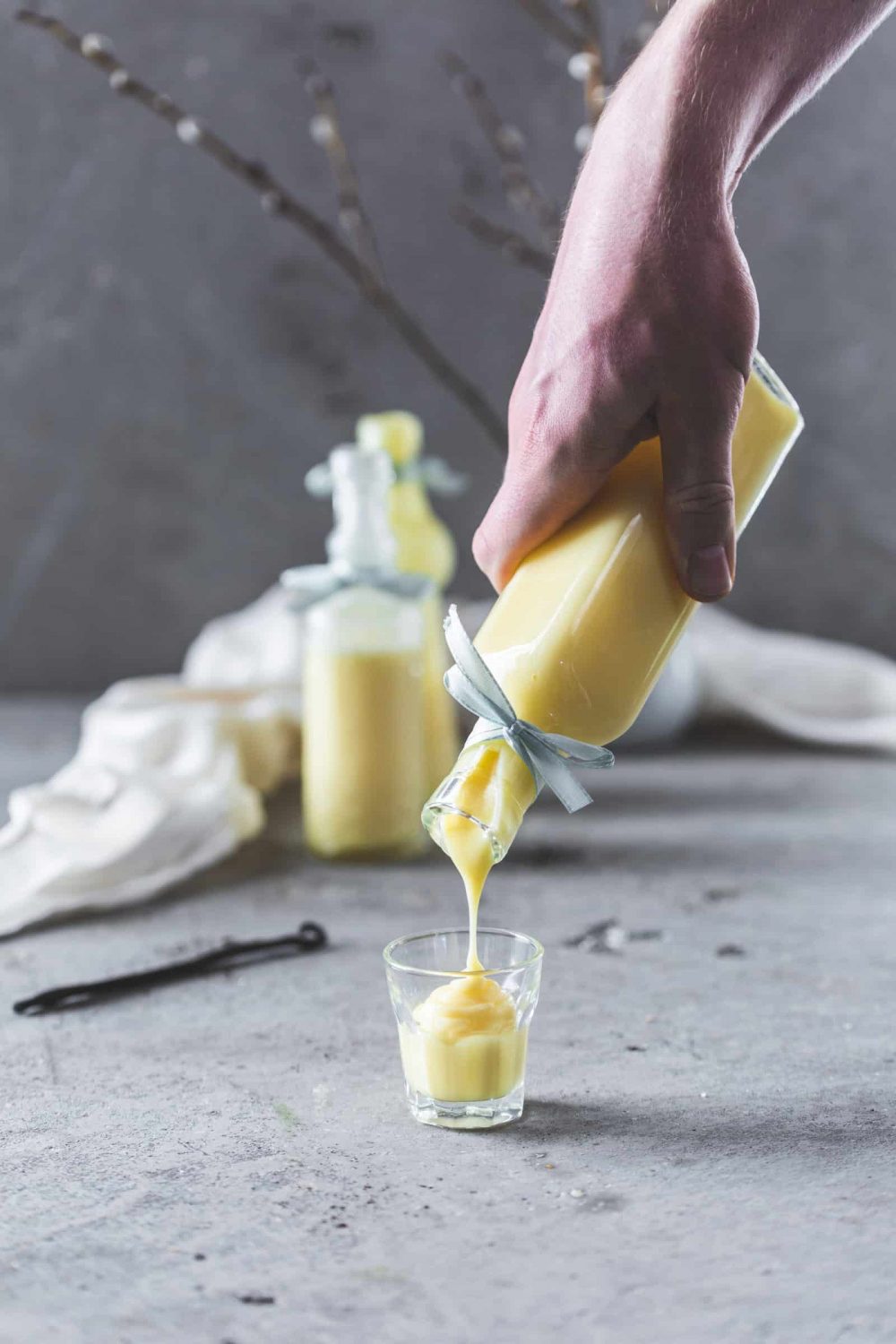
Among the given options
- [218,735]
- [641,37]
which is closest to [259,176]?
[641,37]

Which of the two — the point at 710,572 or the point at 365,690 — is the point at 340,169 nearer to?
the point at 365,690

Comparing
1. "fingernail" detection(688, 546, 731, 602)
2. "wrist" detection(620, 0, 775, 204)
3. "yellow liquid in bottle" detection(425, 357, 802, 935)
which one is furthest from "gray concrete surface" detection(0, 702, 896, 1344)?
"wrist" detection(620, 0, 775, 204)

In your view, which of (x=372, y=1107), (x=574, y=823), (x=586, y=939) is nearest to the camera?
(x=372, y=1107)

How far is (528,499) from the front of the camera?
77 centimetres

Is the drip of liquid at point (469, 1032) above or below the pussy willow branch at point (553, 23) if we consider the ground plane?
below

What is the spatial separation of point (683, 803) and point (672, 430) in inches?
34.5

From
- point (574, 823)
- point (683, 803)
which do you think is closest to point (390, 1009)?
point (574, 823)

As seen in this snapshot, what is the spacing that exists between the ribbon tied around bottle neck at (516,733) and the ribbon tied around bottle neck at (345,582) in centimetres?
52

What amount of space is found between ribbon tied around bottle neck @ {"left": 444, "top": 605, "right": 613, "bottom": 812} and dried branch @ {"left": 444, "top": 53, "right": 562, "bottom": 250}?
1423 mm

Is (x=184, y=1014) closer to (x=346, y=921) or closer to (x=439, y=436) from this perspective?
(x=346, y=921)

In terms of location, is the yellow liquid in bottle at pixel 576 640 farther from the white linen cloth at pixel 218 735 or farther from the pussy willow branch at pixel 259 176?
the pussy willow branch at pixel 259 176

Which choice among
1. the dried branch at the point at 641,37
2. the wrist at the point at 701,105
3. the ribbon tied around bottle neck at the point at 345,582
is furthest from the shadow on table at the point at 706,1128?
the dried branch at the point at 641,37

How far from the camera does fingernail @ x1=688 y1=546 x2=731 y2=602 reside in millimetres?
746

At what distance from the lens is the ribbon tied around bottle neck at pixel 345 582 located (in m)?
1.26
